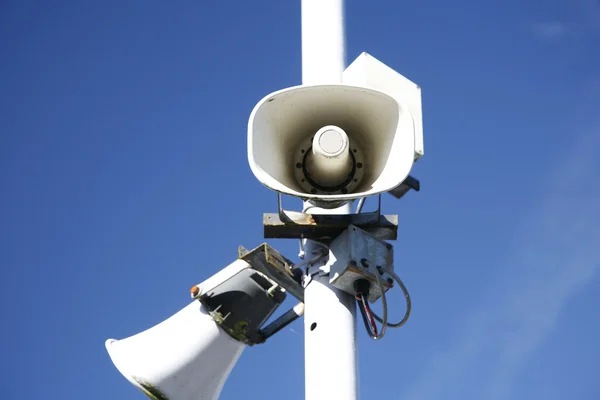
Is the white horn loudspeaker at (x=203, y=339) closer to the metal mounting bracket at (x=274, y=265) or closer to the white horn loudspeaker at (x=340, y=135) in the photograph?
the metal mounting bracket at (x=274, y=265)

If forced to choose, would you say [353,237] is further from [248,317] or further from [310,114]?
[248,317]

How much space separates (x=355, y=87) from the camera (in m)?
4.16

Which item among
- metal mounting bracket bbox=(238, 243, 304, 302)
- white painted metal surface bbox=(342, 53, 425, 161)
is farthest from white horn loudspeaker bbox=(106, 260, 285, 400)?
white painted metal surface bbox=(342, 53, 425, 161)

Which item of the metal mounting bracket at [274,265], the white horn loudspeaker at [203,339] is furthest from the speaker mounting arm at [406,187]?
the white horn loudspeaker at [203,339]

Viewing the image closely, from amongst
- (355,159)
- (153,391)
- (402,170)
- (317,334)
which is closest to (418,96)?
(355,159)

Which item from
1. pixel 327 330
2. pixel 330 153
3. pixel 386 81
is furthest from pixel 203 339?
pixel 386 81

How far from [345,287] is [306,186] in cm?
52

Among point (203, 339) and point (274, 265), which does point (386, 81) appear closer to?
point (274, 265)

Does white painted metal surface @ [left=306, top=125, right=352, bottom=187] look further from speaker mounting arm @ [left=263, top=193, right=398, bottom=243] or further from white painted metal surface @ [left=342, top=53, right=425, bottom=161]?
white painted metal surface @ [left=342, top=53, right=425, bottom=161]

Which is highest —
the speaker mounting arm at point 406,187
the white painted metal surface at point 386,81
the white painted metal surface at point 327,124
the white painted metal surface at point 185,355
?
the white painted metal surface at point 386,81

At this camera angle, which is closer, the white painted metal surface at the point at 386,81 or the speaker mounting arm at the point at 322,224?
the speaker mounting arm at the point at 322,224

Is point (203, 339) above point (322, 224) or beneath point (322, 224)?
beneath

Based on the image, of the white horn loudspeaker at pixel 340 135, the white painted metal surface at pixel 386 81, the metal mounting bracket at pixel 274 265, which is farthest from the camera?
the white painted metal surface at pixel 386 81

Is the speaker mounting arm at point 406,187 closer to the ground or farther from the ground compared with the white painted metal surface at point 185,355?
farther from the ground
